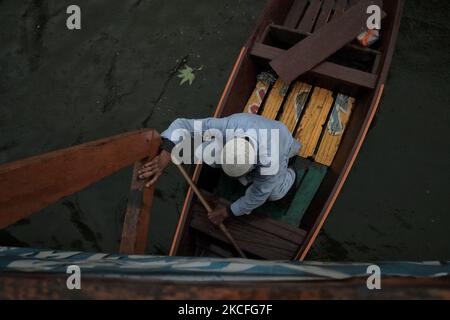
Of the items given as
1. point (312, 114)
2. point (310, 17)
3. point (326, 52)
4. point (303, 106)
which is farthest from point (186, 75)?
point (326, 52)

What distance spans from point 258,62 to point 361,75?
135 cm

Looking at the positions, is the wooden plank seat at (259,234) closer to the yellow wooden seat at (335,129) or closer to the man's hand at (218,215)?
the man's hand at (218,215)

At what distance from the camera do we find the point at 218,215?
4.11 meters

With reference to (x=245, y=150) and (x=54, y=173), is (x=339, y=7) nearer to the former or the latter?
(x=245, y=150)

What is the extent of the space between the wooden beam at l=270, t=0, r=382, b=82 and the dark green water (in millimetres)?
1718

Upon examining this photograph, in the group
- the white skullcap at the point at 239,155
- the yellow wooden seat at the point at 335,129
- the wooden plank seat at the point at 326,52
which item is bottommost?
the white skullcap at the point at 239,155

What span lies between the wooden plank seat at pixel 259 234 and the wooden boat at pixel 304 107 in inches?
0.4

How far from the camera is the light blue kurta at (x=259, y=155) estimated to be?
3.72 meters

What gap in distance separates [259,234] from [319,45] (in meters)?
2.52

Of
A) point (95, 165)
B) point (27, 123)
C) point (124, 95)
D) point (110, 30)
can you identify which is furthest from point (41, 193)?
point (110, 30)

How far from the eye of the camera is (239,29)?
6.70m

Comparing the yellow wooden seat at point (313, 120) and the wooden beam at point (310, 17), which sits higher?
the wooden beam at point (310, 17)

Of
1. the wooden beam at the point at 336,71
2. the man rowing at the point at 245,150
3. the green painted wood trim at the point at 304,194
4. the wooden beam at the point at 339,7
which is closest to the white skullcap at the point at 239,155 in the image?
the man rowing at the point at 245,150

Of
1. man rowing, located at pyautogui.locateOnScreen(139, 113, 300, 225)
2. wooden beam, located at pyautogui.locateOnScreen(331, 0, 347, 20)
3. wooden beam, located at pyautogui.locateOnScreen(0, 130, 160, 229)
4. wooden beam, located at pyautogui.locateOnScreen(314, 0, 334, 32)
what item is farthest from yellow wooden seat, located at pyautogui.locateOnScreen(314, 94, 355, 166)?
wooden beam, located at pyautogui.locateOnScreen(0, 130, 160, 229)
